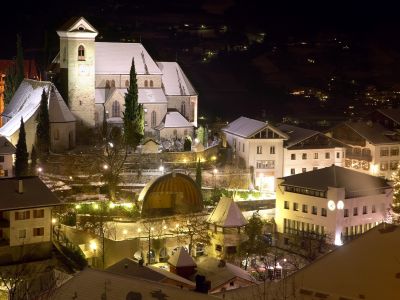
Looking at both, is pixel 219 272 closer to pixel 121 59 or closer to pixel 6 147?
pixel 6 147

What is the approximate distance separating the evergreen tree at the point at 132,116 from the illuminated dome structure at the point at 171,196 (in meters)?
9.72

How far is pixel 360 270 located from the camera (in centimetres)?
2164

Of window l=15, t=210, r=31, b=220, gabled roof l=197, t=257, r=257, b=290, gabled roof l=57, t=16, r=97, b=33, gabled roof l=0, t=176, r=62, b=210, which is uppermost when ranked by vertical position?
gabled roof l=57, t=16, r=97, b=33

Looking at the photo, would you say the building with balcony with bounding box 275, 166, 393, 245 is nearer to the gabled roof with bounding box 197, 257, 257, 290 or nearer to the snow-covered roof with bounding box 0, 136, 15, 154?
the gabled roof with bounding box 197, 257, 257, 290

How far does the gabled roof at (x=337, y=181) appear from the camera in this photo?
171 feet

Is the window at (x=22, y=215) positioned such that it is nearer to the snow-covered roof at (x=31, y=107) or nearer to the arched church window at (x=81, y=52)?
the snow-covered roof at (x=31, y=107)

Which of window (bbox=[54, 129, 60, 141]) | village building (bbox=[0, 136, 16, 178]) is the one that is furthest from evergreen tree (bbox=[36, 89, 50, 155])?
village building (bbox=[0, 136, 16, 178])

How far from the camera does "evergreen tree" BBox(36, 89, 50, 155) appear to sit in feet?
190

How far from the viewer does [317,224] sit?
51.7 m

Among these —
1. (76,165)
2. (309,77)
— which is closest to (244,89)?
(309,77)

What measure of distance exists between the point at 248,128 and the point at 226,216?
57.0 ft

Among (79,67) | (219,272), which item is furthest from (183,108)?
(219,272)

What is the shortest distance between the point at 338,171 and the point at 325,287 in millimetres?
32801

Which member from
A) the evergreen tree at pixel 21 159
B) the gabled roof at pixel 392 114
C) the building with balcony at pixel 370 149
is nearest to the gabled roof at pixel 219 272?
the evergreen tree at pixel 21 159
